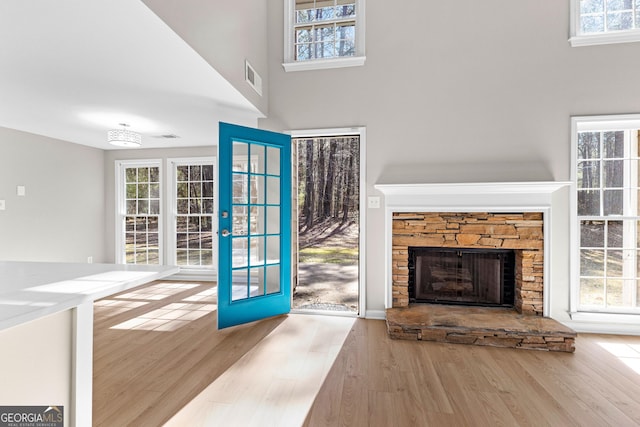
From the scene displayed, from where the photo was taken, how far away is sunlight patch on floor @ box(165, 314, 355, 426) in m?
1.69

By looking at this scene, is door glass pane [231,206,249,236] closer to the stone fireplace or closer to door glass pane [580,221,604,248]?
the stone fireplace

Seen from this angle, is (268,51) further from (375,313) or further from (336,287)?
(336,287)

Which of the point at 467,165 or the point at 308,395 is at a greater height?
the point at 467,165

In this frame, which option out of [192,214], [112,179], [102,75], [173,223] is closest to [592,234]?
[102,75]

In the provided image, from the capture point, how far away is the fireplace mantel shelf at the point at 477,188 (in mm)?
2828

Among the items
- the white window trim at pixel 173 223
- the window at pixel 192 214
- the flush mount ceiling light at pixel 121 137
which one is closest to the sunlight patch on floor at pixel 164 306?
the white window trim at pixel 173 223

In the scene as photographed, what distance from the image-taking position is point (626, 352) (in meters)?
2.53

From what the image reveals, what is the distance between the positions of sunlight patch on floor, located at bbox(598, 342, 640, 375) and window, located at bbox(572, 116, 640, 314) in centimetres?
39

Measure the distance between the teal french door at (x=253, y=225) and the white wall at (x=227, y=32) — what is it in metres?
0.49

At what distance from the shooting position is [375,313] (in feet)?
10.8

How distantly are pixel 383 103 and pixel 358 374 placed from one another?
2656 millimetres

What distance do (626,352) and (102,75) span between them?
4864 mm

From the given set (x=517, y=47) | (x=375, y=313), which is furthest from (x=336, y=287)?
(x=517, y=47)

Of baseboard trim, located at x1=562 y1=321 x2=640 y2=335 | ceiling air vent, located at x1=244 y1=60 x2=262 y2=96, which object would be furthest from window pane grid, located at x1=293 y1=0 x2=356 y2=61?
baseboard trim, located at x1=562 y1=321 x2=640 y2=335
